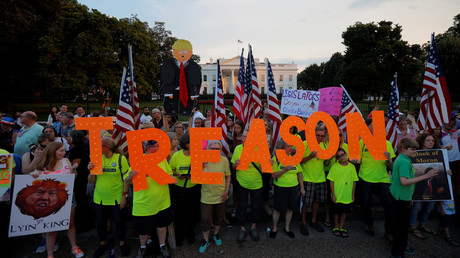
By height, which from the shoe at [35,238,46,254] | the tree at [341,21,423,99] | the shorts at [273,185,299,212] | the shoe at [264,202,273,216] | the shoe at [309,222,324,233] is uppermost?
the tree at [341,21,423,99]

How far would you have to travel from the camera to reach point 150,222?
3.55m

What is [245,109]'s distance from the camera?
19.9 ft

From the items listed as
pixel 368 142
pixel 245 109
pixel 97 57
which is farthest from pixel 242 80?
pixel 97 57

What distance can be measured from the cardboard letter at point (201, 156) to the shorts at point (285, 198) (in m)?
1.26

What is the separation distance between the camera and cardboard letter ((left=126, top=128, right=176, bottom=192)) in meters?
3.41

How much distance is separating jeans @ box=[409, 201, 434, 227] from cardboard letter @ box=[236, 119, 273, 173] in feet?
Result: 10.3

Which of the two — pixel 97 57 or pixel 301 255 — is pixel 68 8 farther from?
pixel 301 255

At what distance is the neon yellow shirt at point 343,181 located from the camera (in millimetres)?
4211

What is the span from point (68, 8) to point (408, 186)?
1086 inches

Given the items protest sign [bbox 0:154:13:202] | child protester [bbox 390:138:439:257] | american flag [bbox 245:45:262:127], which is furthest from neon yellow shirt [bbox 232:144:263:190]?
protest sign [bbox 0:154:13:202]

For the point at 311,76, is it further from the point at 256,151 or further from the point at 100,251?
the point at 100,251

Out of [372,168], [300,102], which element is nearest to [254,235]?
[372,168]

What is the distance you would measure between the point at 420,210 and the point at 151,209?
5263 millimetres

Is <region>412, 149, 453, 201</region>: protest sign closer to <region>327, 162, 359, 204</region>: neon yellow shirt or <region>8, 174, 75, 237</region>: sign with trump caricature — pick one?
<region>327, 162, 359, 204</region>: neon yellow shirt
